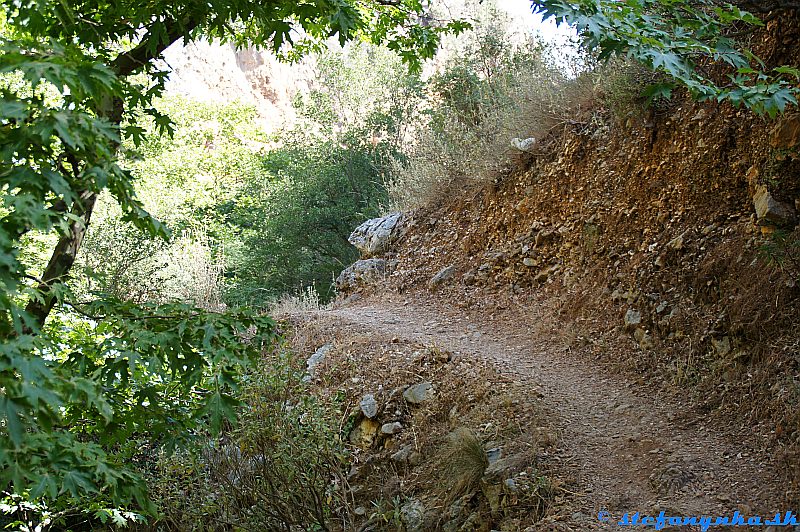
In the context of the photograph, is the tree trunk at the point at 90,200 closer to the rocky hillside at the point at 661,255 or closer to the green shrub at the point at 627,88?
the rocky hillside at the point at 661,255

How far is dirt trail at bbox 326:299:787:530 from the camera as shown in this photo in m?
3.72

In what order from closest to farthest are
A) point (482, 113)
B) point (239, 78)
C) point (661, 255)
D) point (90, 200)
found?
point (90, 200)
point (661, 255)
point (482, 113)
point (239, 78)

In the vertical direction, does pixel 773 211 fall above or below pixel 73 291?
below

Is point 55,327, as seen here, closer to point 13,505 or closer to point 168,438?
point 13,505

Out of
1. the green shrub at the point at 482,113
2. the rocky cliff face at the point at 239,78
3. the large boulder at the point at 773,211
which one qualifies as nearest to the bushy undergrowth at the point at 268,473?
the large boulder at the point at 773,211

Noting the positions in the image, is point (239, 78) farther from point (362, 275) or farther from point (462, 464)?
point (462, 464)

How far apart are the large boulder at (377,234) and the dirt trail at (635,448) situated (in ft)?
13.8

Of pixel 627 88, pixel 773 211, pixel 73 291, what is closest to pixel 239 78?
pixel 627 88

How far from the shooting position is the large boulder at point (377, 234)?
10703 millimetres

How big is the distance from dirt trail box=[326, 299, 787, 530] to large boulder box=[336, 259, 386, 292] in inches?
142

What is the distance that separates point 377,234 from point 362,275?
0.88 metres

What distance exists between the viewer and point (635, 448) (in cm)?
442

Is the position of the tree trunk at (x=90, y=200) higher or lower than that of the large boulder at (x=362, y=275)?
higher

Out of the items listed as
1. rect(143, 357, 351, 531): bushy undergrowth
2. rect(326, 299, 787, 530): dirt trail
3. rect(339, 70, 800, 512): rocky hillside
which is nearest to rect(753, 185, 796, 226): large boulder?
rect(339, 70, 800, 512): rocky hillside
